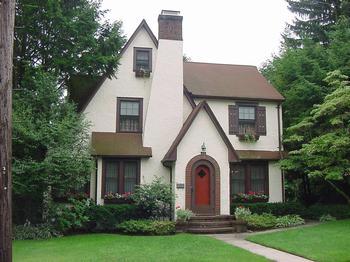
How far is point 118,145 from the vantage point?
65.6 feet

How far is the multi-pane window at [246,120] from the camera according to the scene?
2243cm

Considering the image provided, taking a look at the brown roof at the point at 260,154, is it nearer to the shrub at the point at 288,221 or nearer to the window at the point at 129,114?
the shrub at the point at 288,221

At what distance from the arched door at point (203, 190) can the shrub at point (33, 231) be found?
6.08 m

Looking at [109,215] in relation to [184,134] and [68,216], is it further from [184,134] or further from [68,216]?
[184,134]

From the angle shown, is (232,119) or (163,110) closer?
(163,110)

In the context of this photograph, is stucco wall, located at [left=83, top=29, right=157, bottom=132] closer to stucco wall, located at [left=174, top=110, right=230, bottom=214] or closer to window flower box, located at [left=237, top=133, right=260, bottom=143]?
stucco wall, located at [left=174, top=110, right=230, bottom=214]

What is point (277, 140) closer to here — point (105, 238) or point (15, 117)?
point (105, 238)

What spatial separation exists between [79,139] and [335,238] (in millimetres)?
10490

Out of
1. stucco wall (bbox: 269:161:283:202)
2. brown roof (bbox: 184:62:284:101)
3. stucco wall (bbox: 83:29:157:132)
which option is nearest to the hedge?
stucco wall (bbox: 269:161:283:202)

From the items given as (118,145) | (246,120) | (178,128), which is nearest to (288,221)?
(246,120)

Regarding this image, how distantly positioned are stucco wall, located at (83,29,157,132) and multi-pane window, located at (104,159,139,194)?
66.2 inches

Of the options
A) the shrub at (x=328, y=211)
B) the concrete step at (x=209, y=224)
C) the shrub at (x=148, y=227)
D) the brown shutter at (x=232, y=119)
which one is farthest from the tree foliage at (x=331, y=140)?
the shrub at (x=148, y=227)

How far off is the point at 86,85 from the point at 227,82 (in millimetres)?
7594

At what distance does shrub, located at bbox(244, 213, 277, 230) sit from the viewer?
18.0 m
